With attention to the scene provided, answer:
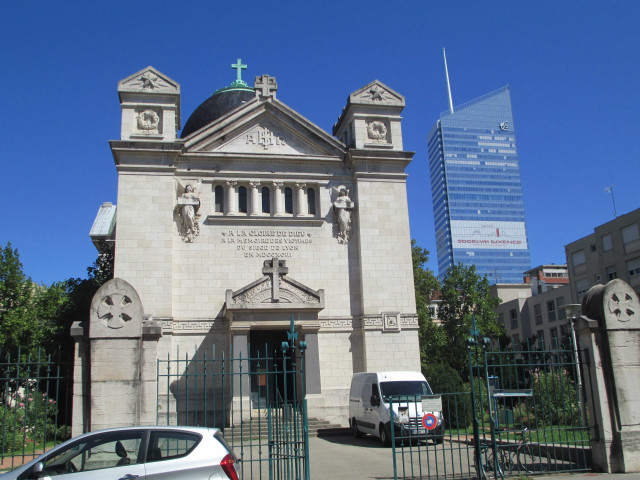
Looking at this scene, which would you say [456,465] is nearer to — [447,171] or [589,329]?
[589,329]

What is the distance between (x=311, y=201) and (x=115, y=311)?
1550cm

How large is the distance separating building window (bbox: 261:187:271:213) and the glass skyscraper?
5488 inches

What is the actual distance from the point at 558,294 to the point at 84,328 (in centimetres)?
5593

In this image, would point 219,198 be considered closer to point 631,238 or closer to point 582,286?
point 631,238

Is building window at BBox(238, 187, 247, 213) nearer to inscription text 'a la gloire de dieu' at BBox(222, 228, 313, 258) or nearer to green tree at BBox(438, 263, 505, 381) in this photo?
inscription text 'a la gloire de dieu' at BBox(222, 228, 313, 258)

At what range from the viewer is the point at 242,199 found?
83.1 ft

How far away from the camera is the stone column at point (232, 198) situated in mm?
24688

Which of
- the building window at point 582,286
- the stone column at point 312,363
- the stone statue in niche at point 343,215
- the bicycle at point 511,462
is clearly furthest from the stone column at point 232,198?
the building window at point 582,286

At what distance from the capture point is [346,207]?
25156mm

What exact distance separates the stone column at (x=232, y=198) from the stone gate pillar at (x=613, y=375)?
50.8 feet

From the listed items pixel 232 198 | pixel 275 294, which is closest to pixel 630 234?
pixel 232 198

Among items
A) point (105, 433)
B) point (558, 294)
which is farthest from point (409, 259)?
point (558, 294)

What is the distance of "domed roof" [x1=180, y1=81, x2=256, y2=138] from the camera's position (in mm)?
31406

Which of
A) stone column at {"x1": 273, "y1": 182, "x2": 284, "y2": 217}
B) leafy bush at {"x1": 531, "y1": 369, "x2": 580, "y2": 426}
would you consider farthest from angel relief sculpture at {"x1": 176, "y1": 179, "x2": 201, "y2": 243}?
leafy bush at {"x1": 531, "y1": 369, "x2": 580, "y2": 426}
